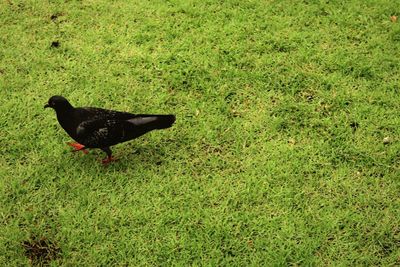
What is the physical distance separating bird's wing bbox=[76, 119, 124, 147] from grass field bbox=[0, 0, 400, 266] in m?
0.35

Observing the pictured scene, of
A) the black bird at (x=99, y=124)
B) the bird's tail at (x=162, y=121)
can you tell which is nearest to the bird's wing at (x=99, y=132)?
the black bird at (x=99, y=124)

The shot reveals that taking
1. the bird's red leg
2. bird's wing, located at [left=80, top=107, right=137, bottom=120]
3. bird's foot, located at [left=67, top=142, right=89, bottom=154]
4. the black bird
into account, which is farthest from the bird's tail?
bird's foot, located at [left=67, top=142, right=89, bottom=154]

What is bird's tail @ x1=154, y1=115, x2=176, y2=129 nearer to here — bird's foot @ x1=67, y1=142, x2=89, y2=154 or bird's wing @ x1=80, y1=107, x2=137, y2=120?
bird's wing @ x1=80, y1=107, x2=137, y2=120

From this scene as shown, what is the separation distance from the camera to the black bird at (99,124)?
3.84m

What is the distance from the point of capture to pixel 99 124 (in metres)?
3.85

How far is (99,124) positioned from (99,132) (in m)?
0.08

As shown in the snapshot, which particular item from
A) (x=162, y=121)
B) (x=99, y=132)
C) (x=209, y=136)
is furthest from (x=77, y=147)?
(x=209, y=136)

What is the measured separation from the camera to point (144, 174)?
406 cm

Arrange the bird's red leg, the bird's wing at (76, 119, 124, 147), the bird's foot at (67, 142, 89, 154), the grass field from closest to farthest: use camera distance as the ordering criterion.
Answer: the grass field < the bird's wing at (76, 119, 124, 147) < the bird's red leg < the bird's foot at (67, 142, 89, 154)

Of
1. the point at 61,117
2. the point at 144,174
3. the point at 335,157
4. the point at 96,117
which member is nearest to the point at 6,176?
the point at 61,117

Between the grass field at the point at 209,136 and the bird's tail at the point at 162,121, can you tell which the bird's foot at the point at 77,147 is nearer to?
the grass field at the point at 209,136

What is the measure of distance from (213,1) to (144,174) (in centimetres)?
304

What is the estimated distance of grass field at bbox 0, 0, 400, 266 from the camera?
3.62 metres

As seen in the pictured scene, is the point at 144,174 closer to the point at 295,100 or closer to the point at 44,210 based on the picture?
the point at 44,210
